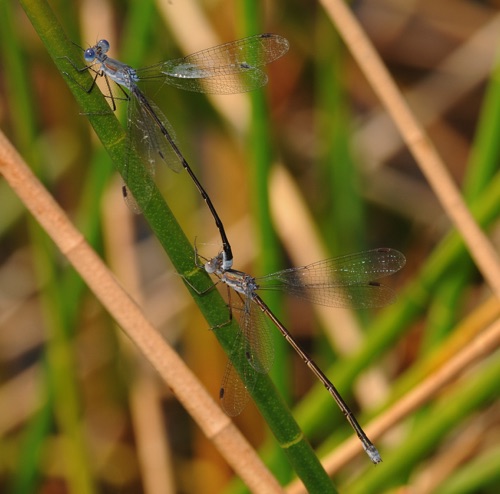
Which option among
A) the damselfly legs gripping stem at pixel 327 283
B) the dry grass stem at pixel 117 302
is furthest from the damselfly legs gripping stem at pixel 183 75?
the dry grass stem at pixel 117 302

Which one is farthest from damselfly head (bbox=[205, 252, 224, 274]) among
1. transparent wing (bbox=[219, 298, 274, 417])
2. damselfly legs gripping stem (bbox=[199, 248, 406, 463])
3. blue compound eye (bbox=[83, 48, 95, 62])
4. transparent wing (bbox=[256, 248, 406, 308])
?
blue compound eye (bbox=[83, 48, 95, 62])

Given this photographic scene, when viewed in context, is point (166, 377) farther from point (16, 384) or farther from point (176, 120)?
point (16, 384)

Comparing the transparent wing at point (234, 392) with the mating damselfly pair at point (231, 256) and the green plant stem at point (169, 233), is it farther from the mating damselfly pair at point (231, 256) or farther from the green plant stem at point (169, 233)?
the green plant stem at point (169, 233)

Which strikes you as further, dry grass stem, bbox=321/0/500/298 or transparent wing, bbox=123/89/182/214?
dry grass stem, bbox=321/0/500/298

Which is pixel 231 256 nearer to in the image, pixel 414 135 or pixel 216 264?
pixel 216 264

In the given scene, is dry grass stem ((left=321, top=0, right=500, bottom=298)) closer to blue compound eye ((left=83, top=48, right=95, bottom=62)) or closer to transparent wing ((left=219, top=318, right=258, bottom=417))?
blue compound eye ((left=83, top=48, right=95, bottom=62))

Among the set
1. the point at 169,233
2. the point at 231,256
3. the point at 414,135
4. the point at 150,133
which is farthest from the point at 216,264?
the point at 169,233
